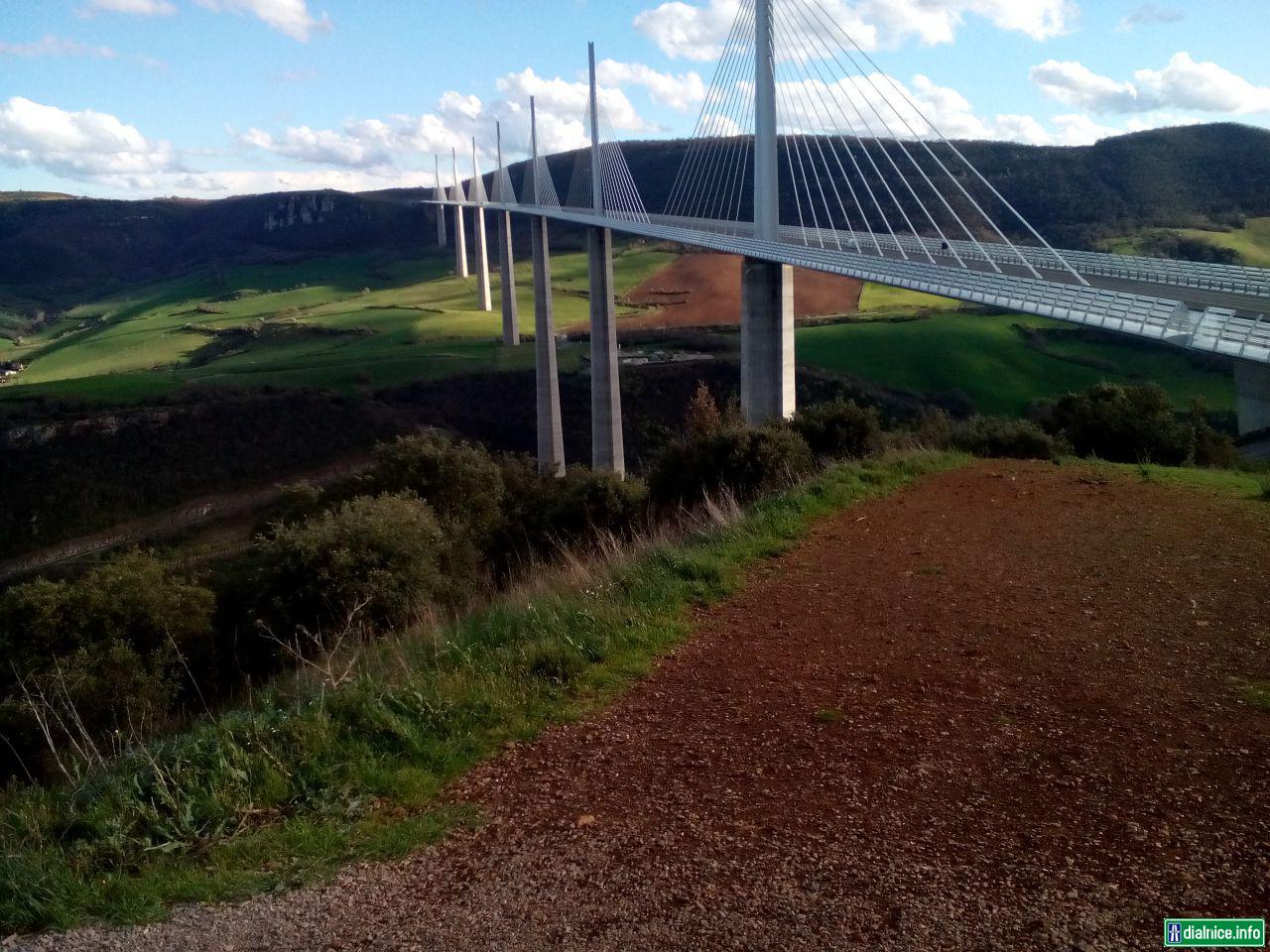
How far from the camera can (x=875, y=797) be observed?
13.3ft

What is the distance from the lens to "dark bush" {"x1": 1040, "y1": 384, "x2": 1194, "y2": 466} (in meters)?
14.5

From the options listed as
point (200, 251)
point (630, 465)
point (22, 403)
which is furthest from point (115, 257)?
point (630, 465)

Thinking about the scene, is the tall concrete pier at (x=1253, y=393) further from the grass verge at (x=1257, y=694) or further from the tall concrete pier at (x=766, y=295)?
the tall concrete pier at (x=766, y=295)

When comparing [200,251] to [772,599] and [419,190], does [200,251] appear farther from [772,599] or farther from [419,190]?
[772,599]

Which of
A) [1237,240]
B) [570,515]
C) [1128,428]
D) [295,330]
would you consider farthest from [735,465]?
[295,330]

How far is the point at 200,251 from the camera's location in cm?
10606

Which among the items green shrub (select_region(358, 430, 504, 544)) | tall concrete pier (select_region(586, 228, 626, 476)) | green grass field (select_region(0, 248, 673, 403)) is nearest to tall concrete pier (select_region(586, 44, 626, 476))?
tall concrete pier (select_region(586, 228, 626, 476))

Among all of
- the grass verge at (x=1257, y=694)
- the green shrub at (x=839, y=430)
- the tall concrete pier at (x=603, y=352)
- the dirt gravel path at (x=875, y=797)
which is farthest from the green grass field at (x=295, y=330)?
the grass verge at (x=1257, y=694)

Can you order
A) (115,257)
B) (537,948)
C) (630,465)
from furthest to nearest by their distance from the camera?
(115,257) → (630,465) → (537,948)

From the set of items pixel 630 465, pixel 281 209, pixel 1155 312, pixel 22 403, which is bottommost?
pixel 630 465

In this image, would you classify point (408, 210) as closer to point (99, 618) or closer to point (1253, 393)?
point (99, 618)

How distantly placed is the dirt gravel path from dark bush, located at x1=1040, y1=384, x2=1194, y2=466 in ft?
27.5

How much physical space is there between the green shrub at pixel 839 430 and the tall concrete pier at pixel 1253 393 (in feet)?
22.2

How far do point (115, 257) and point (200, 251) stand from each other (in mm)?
8425
